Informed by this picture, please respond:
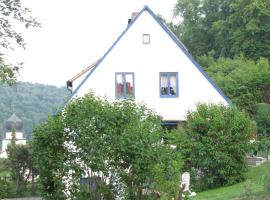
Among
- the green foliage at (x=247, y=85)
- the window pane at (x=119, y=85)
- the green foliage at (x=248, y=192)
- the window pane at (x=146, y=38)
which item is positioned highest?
the window pane at (x=146, y=38)

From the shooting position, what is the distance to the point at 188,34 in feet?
184

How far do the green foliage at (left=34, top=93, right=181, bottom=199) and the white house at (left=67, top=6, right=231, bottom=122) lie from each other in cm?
1671

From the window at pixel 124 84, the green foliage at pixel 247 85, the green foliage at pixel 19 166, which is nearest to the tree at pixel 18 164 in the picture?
the green foliage at pixel 19 166

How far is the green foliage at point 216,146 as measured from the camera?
75.4 feet

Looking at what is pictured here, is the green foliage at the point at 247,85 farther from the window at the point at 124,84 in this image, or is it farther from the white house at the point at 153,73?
the window at the point at 124,84

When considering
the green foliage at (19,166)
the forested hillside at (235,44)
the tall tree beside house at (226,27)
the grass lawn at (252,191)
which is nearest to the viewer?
the grass lawn at (252,191)

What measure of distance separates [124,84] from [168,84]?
2.26m

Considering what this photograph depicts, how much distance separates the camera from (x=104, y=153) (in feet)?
→ 40.4

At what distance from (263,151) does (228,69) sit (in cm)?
1787

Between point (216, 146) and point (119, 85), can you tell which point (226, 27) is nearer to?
point (119, 85)

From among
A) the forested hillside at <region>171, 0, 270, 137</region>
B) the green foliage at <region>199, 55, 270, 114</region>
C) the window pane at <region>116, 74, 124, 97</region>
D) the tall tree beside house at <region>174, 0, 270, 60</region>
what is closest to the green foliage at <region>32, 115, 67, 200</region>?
the forested hillside at <region>171, 0, 270, 137</region>

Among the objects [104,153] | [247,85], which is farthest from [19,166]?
[104,153]

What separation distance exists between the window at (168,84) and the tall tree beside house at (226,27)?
713 inches

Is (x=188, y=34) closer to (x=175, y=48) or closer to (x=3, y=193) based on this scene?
(x=175, y=48)
